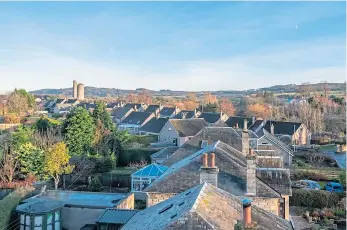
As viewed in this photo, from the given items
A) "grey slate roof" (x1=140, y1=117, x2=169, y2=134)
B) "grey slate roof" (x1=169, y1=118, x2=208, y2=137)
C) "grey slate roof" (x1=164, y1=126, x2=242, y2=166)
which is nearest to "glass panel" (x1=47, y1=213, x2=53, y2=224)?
"grey slate roof" (x1=164, y1=126, x2=242, y2=166)

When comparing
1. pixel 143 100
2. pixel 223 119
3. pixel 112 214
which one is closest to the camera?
pixel 112 214

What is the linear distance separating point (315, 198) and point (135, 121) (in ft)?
146

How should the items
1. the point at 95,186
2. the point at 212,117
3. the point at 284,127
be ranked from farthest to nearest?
1. the point at 212,117
2. the point at 284,127
3. the point at 95,186

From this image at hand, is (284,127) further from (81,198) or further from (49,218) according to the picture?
(49,218)

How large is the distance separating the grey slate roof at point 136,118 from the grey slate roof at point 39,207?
45.0m

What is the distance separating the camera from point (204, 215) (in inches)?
387

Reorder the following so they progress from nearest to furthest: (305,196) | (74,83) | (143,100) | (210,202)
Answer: (210,202), (305,196), (143,100), (74,83)

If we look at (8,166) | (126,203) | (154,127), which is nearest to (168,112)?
(154,127)

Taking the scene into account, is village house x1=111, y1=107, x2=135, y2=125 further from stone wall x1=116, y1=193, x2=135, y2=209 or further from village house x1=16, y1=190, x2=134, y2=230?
stone wall x1=116, y1=193, x2=135, y2=209

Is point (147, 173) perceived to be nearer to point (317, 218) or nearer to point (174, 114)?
point (317, 218)

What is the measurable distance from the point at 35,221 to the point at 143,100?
9656 centimetres

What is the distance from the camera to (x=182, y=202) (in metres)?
11.5

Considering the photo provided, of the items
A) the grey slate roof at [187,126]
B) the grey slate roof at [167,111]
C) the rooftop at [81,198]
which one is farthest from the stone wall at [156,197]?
the grey slate roof at [167,111]

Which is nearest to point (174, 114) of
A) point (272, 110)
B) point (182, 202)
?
point (272, 110)
